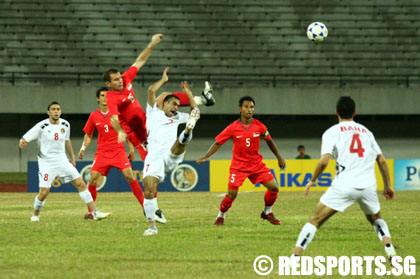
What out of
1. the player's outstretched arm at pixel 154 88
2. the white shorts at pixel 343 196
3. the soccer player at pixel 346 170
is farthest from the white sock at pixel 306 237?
the player's outstretched arm at pixel 154 88

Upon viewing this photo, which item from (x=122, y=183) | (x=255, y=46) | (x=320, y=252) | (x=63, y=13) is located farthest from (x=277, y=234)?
(x=63, y=13)

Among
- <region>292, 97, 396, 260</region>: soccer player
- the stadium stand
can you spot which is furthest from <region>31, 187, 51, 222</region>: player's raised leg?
the stadium stand

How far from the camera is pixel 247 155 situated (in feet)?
41.3

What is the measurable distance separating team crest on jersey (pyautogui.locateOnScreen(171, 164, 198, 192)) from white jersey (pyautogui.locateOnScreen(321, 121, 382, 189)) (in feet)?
61.6

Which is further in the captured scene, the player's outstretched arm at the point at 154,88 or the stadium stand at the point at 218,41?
the stadium stand at the point at 218,41

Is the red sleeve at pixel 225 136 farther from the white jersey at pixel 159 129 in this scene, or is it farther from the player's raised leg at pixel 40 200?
the player's raised leg at pixel 40 200

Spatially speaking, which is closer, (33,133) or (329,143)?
(329,143)

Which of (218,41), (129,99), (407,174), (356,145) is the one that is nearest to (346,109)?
(356,145)

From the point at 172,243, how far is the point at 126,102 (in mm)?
2634

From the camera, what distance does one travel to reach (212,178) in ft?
87.1

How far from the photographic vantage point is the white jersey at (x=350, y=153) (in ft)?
24.5

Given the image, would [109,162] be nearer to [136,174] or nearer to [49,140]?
[49,140]

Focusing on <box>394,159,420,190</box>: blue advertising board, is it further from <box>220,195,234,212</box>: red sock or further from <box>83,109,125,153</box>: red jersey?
<box>220,195,234,212</box>: red sock

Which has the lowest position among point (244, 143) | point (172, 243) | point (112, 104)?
point (172, 243)
